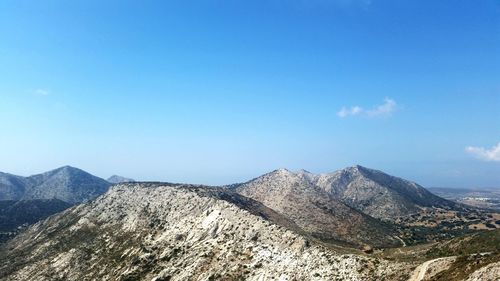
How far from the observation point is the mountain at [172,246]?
3009 inches

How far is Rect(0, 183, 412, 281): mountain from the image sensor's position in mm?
76438

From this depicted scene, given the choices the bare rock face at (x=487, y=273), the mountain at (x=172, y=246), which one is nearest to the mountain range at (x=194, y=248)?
the bare rock face at (x=487, y=273)

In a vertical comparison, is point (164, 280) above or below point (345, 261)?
below

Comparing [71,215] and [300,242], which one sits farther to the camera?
[71,215]

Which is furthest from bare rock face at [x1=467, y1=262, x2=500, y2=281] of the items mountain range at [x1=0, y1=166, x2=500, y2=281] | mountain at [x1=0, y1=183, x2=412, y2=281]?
mountain at [x1=0, y1=183, x2=412, y2=281]

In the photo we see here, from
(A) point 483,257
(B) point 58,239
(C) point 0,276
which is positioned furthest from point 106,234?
(A) point 483,257

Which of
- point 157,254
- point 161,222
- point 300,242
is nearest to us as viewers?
point 300,242

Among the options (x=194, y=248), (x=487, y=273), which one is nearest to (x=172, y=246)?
(x=194, y=248)

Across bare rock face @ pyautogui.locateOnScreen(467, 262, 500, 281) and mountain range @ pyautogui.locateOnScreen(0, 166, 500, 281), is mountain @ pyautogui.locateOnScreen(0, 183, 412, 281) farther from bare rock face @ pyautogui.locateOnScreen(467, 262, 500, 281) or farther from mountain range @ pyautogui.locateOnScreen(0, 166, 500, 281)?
bare rock face @ pyautogui.locateOnScreen(467, 262, 500, 281)

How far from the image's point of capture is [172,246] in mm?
105500

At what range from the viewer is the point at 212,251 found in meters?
95.1

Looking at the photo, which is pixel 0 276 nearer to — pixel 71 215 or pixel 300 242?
pixel 71 215

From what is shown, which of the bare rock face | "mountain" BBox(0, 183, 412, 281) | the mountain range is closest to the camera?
the bare rock face

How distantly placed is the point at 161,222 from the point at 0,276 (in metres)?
47.6
